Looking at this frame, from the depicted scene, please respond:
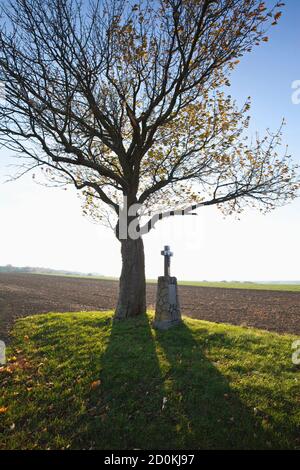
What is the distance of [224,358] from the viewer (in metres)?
9.33

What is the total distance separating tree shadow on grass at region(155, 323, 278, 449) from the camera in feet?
18.5

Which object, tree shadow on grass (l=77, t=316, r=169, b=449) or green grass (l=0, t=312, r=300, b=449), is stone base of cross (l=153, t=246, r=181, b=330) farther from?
tree shadow on grass (l=77, t=316, r=169, b=449)

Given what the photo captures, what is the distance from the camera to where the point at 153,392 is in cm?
742

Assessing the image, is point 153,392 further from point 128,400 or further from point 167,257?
point 167,257

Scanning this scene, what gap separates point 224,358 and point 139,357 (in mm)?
2635

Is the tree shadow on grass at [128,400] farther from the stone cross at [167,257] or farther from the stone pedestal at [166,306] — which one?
the stone cross at [167,257]

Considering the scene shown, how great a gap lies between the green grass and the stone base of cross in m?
0.52

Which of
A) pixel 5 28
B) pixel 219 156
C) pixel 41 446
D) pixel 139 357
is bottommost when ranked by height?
pixel 41 446

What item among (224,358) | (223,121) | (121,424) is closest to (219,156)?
(223,121)

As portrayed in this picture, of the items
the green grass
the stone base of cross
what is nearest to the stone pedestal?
the stone base of cross

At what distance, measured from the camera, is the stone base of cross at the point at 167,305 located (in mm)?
12375

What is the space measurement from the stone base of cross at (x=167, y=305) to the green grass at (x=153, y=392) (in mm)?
516

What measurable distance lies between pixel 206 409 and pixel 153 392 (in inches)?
56.5
